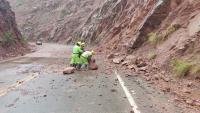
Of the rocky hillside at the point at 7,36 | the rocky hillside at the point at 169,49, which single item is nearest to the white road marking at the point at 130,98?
the rocky hillside at the point at 169,49

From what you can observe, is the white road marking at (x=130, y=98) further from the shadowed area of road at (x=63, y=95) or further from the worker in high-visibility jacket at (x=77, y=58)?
the worker in high-visibility jacket at (x=77, y=58)

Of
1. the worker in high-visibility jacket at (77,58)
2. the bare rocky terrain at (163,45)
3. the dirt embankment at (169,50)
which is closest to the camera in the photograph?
the dirt embankment at (169,50)

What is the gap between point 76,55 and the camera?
23062mm

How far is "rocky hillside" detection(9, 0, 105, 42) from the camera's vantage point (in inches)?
3472

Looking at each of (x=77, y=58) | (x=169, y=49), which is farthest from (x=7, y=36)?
(x=169, y=49)

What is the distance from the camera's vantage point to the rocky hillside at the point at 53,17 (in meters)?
88.2

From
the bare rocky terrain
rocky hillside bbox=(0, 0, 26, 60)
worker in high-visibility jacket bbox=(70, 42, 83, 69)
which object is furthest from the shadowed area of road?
rocky hillside bbox=(0, 0, 26, 60)

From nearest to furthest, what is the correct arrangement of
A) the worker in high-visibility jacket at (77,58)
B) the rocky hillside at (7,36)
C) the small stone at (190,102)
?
1. the small stone at (190,102)
2. the worker in high-visibility jacket at (77,58)
3. the rocky hillside at (7,36)

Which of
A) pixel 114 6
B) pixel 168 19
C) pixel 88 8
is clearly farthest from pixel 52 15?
pixel 168 19

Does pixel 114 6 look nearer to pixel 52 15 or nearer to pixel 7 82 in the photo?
pixel 7 82

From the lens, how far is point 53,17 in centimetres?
10194

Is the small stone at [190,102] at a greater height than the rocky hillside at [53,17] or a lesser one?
lesser

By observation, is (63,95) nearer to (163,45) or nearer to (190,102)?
(190,102)

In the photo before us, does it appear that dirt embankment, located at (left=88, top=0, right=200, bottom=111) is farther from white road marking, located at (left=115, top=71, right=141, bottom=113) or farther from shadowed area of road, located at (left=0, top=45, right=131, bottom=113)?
shadowed area of road, located at (left=0, top=45, right=131, bottom=113)
